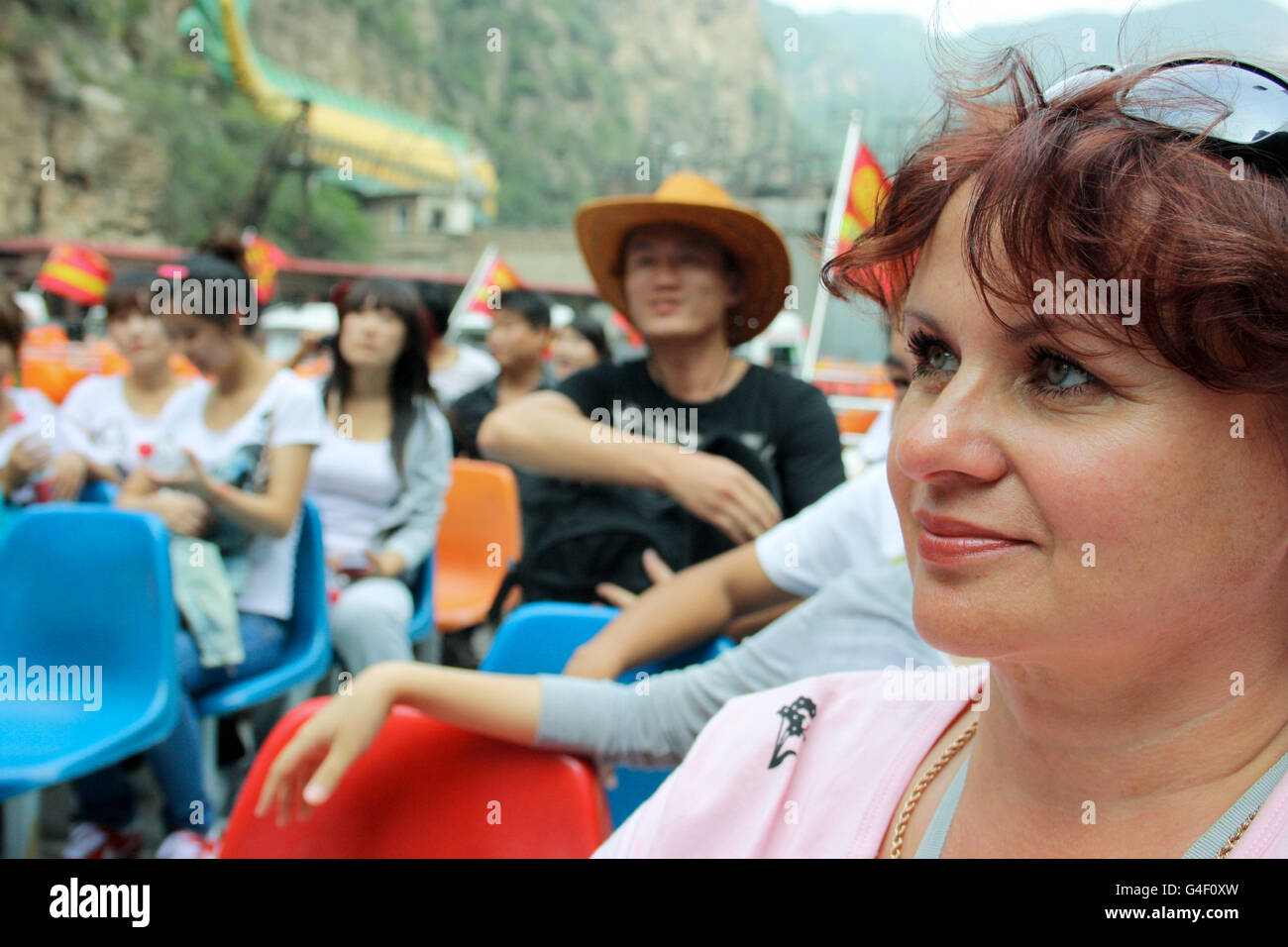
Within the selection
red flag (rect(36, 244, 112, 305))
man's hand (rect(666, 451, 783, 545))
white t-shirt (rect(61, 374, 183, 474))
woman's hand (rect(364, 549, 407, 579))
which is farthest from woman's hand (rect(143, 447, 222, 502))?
red flag (rect(36, 244, 112, 305))

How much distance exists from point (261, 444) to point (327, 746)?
6.22ft

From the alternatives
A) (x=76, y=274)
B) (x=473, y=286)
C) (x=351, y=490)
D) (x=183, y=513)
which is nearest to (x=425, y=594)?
(x=351, y=490)

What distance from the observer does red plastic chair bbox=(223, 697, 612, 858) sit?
4.31 feet

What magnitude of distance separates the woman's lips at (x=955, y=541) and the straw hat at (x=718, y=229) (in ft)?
5.54

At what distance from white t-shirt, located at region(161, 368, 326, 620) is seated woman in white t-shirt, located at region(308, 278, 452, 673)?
296 mm

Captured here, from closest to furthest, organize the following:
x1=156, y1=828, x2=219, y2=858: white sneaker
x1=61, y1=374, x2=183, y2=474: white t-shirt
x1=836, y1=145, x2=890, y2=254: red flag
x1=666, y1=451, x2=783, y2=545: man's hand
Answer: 1. x1=666, y1=451, x2=783, y2=545: man's hand
2. x1=156, y1=828, x2=219, y2=858: white sneaker
3. x1=61, y1=374, x2=183, y2=474: white t-shirt
4. x1=836, y1=145, x2=890, y2=254: red flag

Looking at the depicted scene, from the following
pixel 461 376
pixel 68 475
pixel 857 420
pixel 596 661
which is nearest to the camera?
pixel 596 661

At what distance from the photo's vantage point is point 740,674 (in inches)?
54.6

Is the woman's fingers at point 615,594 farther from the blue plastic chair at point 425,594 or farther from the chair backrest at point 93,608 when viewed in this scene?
the blue plastic chair at point 425,594

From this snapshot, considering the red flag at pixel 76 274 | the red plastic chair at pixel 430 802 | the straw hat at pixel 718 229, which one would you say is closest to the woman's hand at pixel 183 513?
the straw hat at pixel 718 229

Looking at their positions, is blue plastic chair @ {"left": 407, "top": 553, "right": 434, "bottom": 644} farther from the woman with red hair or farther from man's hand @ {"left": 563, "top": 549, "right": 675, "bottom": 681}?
the woman with red hair

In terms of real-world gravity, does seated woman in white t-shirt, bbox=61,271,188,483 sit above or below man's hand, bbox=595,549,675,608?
above

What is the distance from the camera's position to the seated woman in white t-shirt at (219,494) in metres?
2.65

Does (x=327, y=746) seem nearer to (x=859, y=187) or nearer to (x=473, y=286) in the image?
A: (x=859, y=187)
